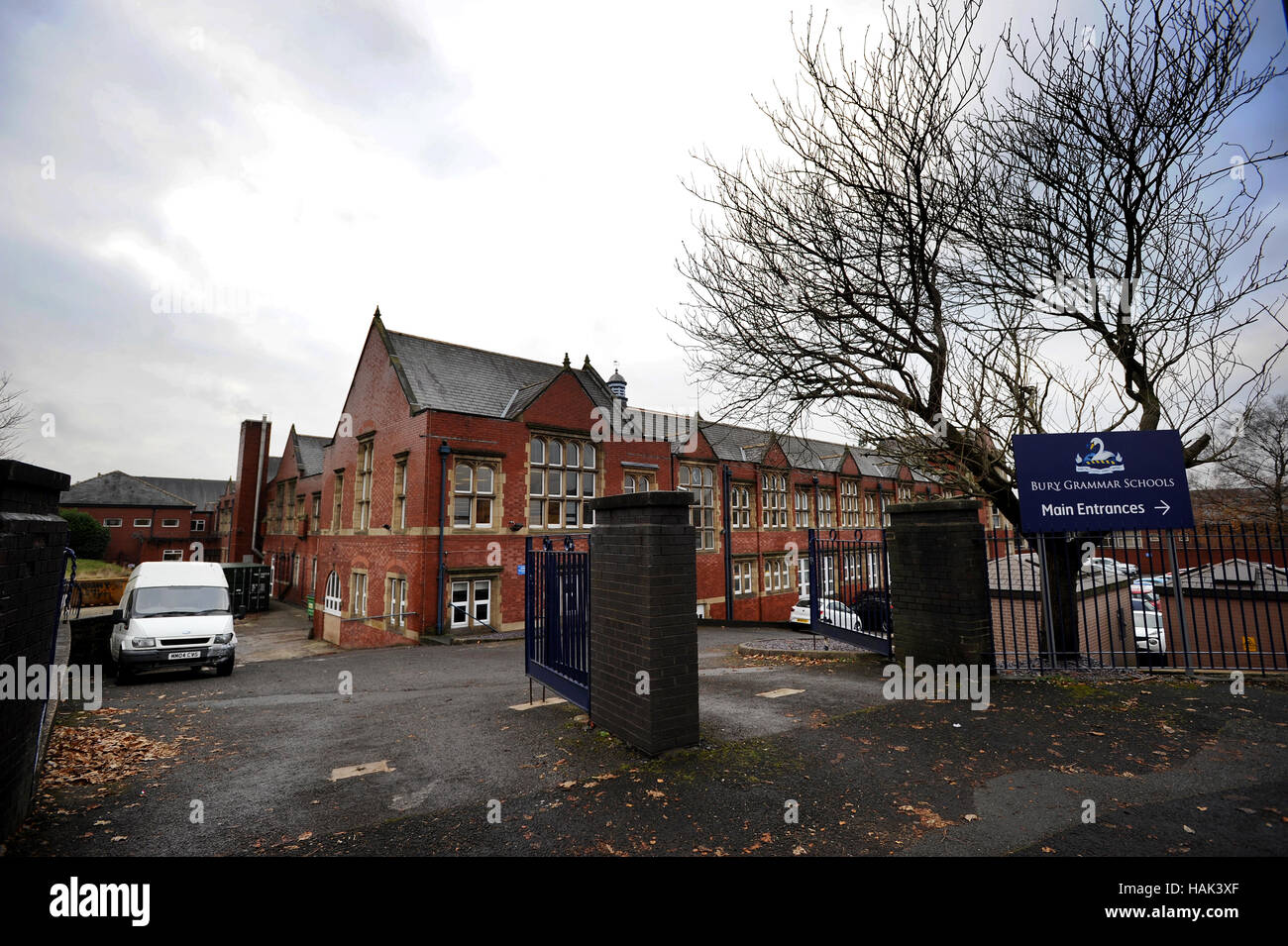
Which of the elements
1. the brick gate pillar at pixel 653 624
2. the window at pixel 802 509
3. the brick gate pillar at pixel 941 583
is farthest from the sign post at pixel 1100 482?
the window at pixel 802 509

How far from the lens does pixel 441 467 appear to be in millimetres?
17906

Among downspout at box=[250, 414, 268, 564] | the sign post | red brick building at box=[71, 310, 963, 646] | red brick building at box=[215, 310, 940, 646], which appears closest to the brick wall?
red brick building at box=[71, 310, 963, 646]

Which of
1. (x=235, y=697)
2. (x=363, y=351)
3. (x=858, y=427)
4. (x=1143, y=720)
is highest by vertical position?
(x=363, y=351)

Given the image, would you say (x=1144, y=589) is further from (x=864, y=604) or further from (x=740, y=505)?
(x=864, y=604)

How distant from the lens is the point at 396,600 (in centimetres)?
1838

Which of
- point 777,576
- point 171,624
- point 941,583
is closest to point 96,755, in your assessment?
point 171,624

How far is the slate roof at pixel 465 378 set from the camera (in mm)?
19391

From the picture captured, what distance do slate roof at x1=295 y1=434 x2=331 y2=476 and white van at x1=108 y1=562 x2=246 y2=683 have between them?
81.4ft

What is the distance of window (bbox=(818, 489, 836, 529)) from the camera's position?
114 ft

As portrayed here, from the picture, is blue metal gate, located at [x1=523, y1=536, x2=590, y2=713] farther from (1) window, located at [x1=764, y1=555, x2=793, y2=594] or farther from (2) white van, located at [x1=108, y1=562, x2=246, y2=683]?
(1) window, located at [x1=764, y1=555, x2=793, y2=594]

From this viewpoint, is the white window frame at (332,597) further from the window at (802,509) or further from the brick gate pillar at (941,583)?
the window at (802,509)
